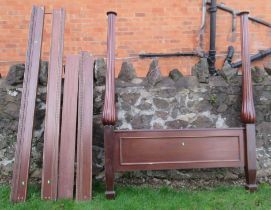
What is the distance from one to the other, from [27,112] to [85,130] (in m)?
0.64

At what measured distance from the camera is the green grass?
375 cm

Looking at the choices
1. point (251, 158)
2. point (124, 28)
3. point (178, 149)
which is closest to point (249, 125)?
point (251, 158)

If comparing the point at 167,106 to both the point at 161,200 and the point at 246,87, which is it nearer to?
the point at 246,87

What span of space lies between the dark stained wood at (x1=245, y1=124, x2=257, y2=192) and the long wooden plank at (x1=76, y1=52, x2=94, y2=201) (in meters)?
1.66

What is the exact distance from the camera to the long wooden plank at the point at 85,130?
13.0ft

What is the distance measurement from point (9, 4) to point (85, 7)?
1152 mm

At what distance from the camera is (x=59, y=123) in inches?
164

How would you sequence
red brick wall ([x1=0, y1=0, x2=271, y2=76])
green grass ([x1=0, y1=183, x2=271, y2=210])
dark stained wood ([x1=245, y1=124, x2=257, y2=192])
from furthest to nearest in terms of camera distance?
red brick wall ([x1=0, y1=0, x2=271, y2=76]), dark stained wood ([x1=245, y1=124, x2=257, y2=192]), green grass ([x1=0, y1=183, x2=271, y2=210])

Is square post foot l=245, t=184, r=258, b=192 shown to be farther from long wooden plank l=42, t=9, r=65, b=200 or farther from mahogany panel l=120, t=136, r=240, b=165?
long wooden plank l=42, t=9, r=65, b=200

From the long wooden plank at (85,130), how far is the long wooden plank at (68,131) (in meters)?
0.05

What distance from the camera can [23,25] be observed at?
6.05 m

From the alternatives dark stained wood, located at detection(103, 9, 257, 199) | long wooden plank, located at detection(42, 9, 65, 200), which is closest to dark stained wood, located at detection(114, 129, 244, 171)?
dark stained wood, located at detection(103, 9, 257, 199)

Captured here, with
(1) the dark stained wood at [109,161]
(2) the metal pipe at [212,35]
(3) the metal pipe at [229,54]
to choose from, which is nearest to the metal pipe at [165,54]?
(2) the metal pipe at [212,35]

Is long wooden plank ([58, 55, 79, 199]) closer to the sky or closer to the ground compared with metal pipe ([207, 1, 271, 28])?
closer to the ground
